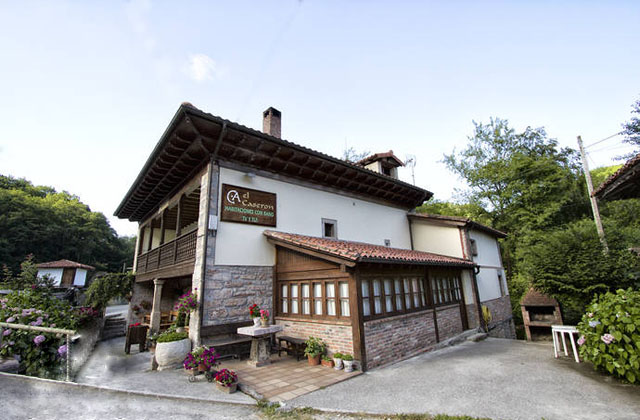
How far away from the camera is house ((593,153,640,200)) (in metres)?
4.92

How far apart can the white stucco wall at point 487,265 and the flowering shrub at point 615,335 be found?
23.2 ft

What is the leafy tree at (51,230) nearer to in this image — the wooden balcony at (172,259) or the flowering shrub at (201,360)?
the wooden balcony at (172,259)

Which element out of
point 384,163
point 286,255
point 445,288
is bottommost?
point 445,288

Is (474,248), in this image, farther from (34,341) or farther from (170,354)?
(34,341)

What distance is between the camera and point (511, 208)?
64.5 feet

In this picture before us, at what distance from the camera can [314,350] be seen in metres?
6.52

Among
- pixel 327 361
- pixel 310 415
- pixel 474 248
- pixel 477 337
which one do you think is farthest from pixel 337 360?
pixel 474 248

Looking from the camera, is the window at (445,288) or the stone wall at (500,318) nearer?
the window at (445,288)

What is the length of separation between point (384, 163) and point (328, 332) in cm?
919

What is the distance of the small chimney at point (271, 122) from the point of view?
10337 millimetres

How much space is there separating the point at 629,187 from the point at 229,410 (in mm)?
8539

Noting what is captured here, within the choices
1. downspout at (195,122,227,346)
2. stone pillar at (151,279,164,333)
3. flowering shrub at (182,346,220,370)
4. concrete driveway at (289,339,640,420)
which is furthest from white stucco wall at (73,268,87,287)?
concrete driveway at (289,339,640,420)

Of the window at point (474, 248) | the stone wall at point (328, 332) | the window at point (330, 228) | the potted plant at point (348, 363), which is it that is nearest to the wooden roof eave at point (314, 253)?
the stone wall at point (328, 332)

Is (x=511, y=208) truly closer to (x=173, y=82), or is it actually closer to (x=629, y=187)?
(x=629, y=187)
